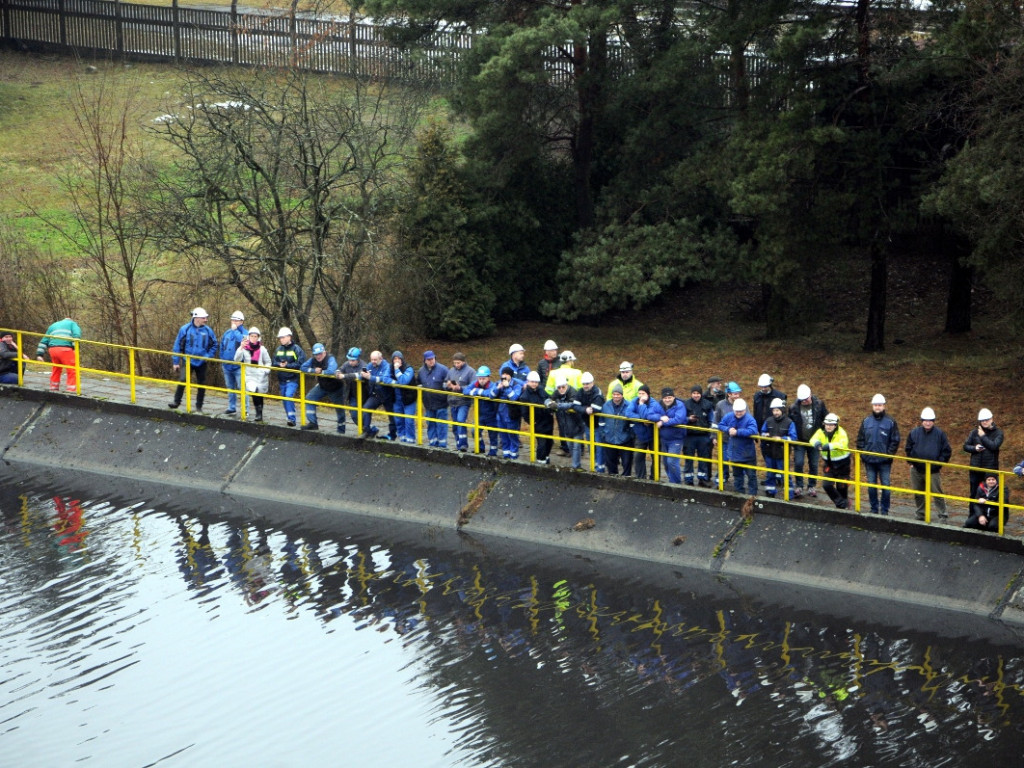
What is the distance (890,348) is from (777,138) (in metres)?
5.43

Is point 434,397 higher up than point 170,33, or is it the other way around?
point 170,33

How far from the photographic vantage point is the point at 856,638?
16609 mm

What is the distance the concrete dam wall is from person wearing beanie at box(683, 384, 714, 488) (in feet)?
1.29

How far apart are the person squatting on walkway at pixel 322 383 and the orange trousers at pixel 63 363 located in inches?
181

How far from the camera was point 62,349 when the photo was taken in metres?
24.6

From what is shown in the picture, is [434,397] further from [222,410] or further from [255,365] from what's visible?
[222,410]

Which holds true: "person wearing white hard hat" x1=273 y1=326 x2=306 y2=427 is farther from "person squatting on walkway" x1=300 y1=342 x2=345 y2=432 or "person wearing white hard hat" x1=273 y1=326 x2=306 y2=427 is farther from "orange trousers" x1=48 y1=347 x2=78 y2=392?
"orange trousers" x1=48 y1=347 x2=78 y2=392

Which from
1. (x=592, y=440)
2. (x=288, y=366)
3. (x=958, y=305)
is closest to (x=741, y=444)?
(x=592, y=440)

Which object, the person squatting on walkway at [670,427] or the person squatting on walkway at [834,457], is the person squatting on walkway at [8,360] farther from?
the person squatting on walkway at [834,457]

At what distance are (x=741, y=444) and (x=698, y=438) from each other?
74 cm

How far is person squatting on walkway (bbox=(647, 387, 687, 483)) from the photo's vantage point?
1908 cm

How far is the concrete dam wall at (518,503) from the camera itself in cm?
1762

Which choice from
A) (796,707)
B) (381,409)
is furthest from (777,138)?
(796,707)

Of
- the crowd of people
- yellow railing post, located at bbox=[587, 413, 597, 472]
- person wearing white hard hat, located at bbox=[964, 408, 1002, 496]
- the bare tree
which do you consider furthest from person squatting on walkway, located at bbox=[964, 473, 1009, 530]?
the bare tree
